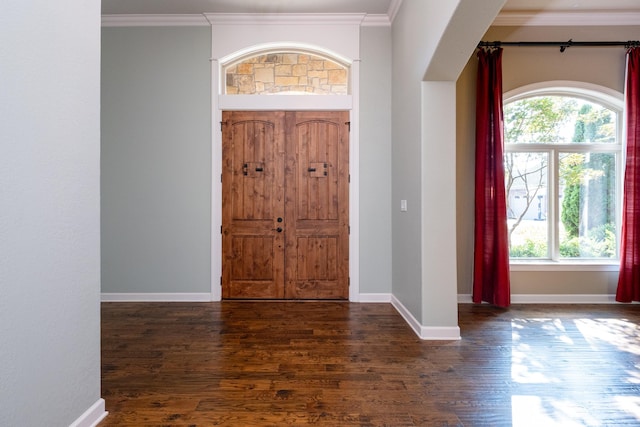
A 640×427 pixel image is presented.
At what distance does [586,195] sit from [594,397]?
309 centimetres

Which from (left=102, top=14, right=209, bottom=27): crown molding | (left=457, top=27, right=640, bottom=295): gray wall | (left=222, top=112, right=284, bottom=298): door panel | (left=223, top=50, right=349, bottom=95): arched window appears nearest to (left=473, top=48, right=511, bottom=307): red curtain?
(left=457, top=27, right=640, bottom=295): gray wall

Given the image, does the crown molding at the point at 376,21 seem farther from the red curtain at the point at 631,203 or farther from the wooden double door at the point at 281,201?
the red curtain at the point at 631,203

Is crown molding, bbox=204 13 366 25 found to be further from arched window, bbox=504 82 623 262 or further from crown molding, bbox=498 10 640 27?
arched window, bbox=504 82 623 262

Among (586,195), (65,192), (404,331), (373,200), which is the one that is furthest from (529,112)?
(65,192)

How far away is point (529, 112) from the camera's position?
4.35m

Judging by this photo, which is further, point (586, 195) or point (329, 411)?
point (586, 195)

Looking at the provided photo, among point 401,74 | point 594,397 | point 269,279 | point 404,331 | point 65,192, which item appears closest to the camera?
point 65,192

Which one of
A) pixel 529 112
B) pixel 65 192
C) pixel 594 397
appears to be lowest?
pixel 594 397

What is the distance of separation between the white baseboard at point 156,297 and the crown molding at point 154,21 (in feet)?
10.9

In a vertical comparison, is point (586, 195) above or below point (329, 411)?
above

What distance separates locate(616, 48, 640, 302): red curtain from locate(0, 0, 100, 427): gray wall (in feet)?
17.3

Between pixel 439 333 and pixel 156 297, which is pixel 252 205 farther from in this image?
pixel 439 333

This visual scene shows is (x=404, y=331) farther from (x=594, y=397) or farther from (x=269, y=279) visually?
(x=269, y=279)

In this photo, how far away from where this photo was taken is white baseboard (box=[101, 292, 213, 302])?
425 centimetres
